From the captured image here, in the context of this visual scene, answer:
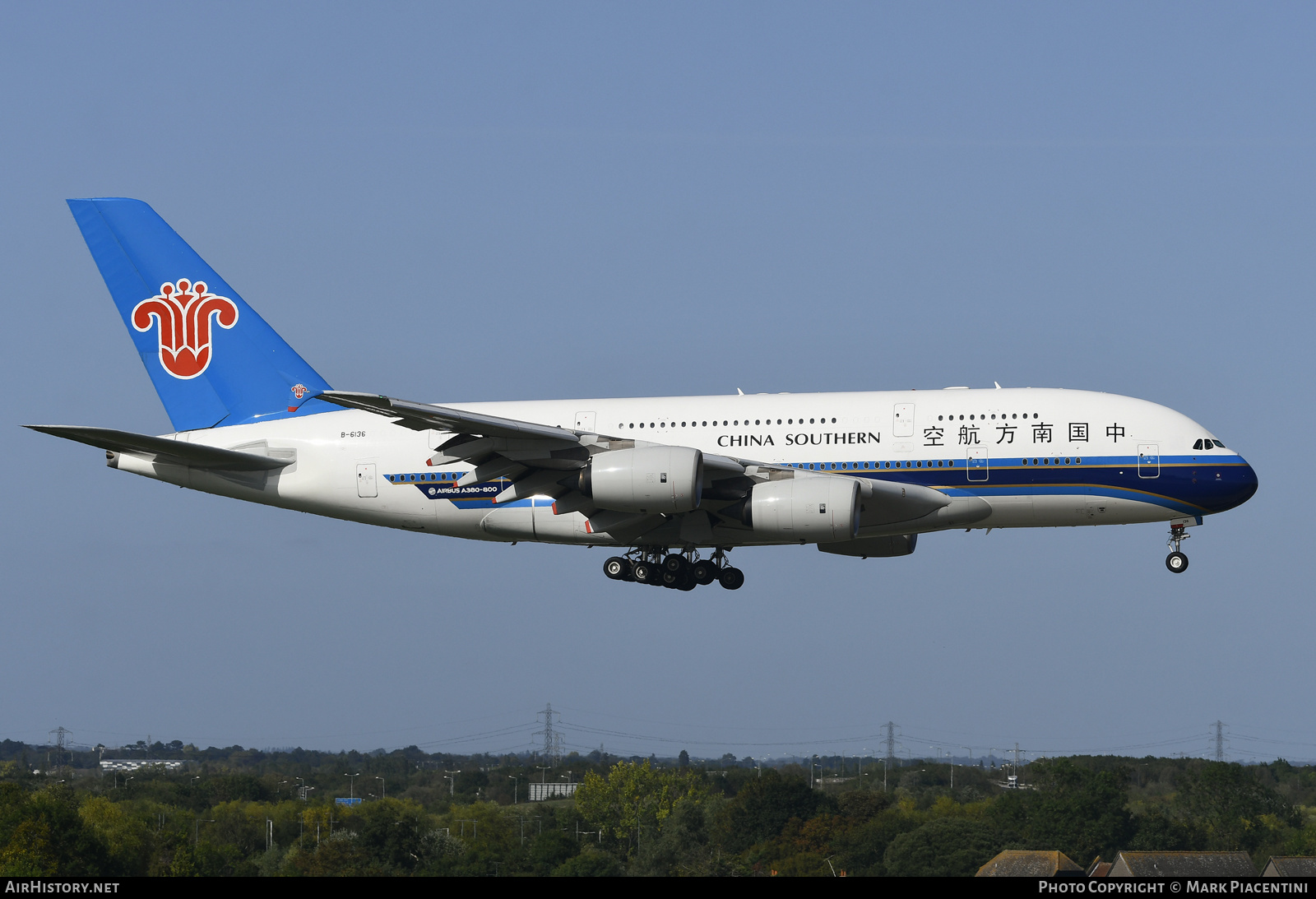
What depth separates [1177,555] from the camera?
3934 centimetres

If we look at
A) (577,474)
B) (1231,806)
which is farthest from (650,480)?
(1231,806)

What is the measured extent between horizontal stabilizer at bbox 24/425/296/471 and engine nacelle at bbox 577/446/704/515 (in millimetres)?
10588

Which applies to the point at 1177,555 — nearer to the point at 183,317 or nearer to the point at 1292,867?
the point at 1292,867

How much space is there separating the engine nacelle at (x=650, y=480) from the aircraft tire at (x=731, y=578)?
5.01m

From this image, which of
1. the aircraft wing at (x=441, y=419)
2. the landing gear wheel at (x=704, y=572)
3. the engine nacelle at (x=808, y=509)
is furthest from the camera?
the landing gear wheel at (x=704, y=572)

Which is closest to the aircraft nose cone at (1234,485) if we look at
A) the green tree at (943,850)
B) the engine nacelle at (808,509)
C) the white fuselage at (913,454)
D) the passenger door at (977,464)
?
the white fuselage at (913,454)

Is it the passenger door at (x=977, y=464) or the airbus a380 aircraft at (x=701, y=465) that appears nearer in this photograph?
the airbus a380 aircraft at (x=701, y=465)

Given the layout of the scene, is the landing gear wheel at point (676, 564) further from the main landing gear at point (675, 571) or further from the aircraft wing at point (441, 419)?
the aircraft wing at point (441, 419)

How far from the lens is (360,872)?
6000cm

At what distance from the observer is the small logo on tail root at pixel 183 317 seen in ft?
147

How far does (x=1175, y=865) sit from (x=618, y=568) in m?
31.0

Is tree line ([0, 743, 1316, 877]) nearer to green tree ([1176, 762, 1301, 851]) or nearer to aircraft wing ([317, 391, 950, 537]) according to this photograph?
green tree ([1176, 762, 1301, 851])
